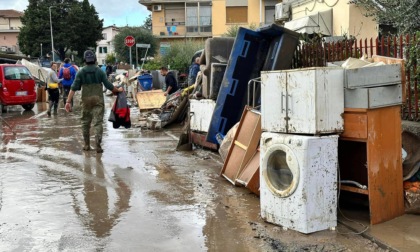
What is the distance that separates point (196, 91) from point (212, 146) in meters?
1.67

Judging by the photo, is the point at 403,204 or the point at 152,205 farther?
the point at 152,205

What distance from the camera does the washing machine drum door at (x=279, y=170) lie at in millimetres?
4652

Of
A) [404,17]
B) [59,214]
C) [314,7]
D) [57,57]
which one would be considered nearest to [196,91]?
[404,17]

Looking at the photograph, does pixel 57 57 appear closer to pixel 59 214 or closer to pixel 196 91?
pixel 196 91

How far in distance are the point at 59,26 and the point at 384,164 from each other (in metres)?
61.6

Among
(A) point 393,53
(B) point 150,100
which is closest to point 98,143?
(A) point 393,53

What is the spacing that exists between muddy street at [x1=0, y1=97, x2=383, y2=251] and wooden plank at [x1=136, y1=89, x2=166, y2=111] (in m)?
5.84

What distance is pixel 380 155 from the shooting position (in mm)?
4734

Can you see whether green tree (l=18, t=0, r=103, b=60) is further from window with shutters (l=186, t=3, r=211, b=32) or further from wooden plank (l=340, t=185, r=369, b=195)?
wooden plank (l=340, t=185, r=369, b=195)

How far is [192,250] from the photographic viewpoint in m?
4.36

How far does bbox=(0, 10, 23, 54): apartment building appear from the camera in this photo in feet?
309

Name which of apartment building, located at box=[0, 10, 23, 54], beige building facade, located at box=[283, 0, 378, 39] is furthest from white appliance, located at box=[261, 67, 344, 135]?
apartment building, located at box=[0, 10, 23, 54]

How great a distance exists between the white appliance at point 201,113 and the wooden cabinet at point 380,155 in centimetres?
436

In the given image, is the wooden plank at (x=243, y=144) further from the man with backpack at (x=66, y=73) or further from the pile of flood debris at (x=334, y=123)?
the man with backpack at (x=66, y=73)
